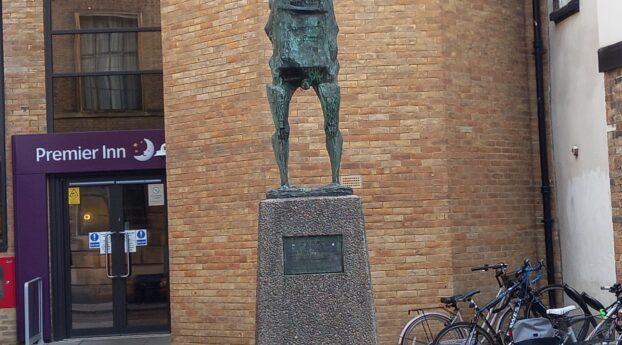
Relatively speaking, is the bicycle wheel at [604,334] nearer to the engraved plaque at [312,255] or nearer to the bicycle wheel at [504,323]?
the bicycle wheel at [504,323]

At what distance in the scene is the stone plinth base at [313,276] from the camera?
22.0 feet

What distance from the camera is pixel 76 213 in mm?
12766

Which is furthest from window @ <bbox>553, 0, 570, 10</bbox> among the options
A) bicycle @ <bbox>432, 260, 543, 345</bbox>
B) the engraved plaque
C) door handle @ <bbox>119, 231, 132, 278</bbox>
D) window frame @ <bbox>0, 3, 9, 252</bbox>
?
window frame @ <bbox>0, 3, 9, 252</bbox>

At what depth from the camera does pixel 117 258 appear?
1264cm

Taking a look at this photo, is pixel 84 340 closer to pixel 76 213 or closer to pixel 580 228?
pixel 76 213

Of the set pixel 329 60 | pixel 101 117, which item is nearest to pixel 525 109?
pixel 329 60

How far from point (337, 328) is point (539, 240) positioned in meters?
5.20

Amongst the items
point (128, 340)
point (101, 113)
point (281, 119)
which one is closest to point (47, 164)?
point (101, 113)

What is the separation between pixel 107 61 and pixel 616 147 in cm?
703

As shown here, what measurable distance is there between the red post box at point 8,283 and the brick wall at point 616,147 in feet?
24.8

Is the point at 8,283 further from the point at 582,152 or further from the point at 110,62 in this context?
the point at 582,152

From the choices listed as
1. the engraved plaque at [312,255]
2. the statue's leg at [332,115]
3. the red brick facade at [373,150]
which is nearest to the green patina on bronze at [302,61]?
the statue's leg at [332,115]

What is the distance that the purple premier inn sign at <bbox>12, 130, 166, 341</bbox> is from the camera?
1239cm

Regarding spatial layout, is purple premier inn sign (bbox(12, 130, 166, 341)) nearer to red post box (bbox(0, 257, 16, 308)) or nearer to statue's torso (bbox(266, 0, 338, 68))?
red post box (bbox(0, 257, 16, 308))
